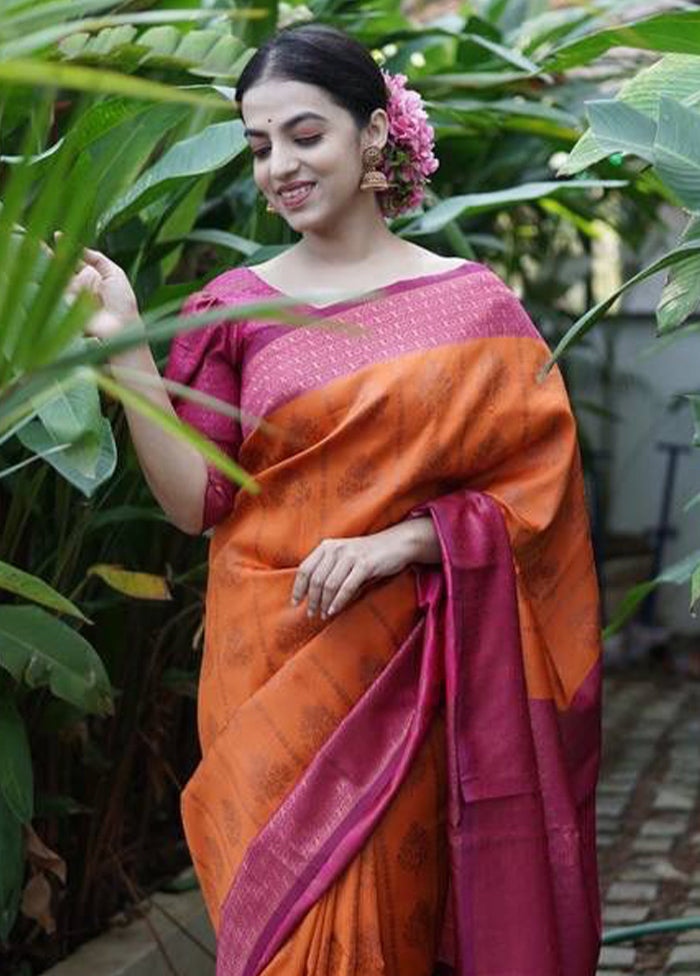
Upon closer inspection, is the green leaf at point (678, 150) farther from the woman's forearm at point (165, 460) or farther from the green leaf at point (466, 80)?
the green leaf at point (466, 80)

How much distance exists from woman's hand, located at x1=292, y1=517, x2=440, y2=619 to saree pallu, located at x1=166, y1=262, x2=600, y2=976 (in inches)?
1.1

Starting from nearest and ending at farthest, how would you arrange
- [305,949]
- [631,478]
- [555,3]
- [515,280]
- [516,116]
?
[305,949] → [516,116] → [555,3] → [515,280] → [631,478]

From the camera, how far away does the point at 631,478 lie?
8.18m

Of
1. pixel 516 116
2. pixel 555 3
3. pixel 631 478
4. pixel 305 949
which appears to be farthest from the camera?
pixel 631 478

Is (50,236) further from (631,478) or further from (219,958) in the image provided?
(631,478)

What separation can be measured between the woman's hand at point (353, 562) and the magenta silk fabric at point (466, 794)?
3cm

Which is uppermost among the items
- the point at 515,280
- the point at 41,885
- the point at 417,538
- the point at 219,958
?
the point at 417,538

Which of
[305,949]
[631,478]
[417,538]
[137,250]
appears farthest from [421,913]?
[631,478]

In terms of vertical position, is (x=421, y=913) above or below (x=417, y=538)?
below

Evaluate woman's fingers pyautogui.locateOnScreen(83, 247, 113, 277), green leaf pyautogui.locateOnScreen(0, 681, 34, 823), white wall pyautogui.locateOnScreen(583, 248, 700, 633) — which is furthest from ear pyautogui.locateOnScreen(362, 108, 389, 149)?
white wall pyautogui.locateOnScreen(583, 248, 700, 633)

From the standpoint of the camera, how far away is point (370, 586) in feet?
8.27

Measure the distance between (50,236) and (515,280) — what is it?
4.81 m

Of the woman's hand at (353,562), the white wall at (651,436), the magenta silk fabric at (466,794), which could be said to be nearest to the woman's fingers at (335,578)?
the woman's hand at (353,562)

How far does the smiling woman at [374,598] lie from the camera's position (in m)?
2.46
